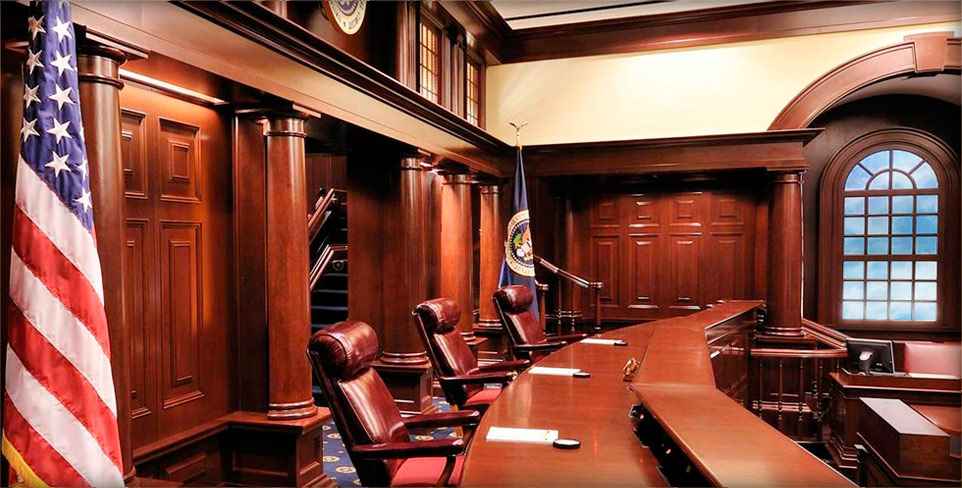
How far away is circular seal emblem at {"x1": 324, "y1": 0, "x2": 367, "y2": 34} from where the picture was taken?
421 cm

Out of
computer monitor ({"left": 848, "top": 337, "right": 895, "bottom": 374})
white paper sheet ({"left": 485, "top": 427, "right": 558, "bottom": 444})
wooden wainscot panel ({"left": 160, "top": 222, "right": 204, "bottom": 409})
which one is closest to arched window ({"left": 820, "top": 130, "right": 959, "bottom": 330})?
computer monitor ({"left": 848, "top": 337, "right": 895, "bottom": 374})

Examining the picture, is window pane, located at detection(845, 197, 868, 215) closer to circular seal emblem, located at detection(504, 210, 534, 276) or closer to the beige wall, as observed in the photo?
the beige wall

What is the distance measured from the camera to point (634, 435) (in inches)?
81.0

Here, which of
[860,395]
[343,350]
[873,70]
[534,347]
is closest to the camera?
[343,350]

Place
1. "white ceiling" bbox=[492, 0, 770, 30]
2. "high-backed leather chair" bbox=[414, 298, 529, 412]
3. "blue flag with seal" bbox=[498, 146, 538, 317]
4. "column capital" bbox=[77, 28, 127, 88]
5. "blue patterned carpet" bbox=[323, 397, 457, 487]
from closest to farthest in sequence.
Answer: "column capital" bbox=[77, 28, 127, 88] → "high-backed leather chair" bbox=[414, 298, 529, 412] → "blue patterned carpet" bbox=[323, 397, 457, 487] → "blue flag with seal" bbox=[498, 146, 538, 317] → "white ceiling" bbox=[492, 0, 770, 30]

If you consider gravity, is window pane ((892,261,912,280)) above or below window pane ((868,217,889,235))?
below

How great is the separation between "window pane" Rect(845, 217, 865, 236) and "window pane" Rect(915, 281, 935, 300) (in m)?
0.89

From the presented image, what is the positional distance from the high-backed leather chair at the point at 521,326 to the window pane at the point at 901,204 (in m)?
4.98

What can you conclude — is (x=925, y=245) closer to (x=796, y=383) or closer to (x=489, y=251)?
(x=796, y=383)

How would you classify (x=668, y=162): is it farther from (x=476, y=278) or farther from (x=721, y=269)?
(x=476, y=278)

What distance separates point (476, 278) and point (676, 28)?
3.83 metres

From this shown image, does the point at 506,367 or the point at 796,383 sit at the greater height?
the point at 506,367

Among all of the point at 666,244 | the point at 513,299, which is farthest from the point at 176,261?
the point at 666,244

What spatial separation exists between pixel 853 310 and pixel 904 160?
1.91 meters
